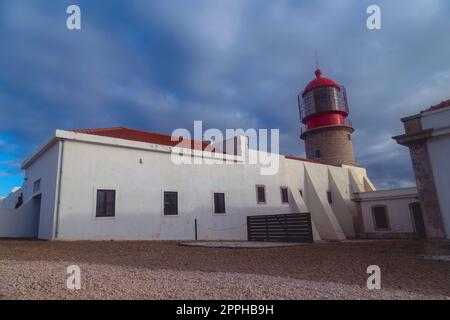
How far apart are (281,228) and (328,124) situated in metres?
13.5

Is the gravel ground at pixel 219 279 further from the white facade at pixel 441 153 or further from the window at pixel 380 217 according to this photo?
the window at pixel 380 217

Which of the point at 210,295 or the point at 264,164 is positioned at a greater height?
the point at 264,164

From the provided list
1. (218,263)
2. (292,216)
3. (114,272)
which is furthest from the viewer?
(292,216)

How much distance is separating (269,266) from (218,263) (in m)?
1.23

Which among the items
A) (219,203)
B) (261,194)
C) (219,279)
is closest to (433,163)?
(219,279)

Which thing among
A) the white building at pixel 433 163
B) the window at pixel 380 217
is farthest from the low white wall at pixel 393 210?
the white building at pixel 433 163

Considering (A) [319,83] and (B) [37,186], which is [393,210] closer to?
(A) [319,83]

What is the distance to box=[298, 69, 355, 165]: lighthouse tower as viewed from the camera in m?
24.6

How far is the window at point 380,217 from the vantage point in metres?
20.6

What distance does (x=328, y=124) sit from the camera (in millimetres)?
24422

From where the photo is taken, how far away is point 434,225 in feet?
25.2

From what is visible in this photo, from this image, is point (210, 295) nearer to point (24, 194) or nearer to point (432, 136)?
point (432, 136)

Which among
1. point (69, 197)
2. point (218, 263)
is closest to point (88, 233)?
point (69, 197)
